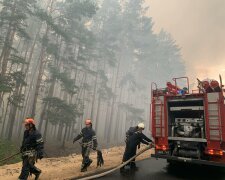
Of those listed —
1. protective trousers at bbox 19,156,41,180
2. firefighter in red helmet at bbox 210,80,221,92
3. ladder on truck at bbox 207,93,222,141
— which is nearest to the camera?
protective trousers at bbox 19,156,41,180

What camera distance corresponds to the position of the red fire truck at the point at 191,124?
8758 mm

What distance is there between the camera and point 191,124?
33.3ft

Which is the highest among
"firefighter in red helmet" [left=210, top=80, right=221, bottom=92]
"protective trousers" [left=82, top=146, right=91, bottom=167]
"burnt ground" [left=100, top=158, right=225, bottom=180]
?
"firefighter in red helmet" [left=210, top=80, right=221, bottom=92]

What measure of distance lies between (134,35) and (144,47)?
10.5 feet

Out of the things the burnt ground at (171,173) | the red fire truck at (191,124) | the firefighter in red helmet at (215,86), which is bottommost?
the burnt ground at (171,173)

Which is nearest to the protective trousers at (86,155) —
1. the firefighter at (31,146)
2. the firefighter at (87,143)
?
the firefighter at (87,143)

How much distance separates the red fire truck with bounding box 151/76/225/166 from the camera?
8.76 m

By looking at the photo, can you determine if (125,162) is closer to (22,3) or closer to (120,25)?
(22,3)

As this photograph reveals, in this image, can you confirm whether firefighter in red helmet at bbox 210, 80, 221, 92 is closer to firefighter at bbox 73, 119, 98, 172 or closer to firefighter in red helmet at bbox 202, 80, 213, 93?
firefighter in red helmet at bbox 202, 80, 213, 93

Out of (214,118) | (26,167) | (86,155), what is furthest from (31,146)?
(214,118)

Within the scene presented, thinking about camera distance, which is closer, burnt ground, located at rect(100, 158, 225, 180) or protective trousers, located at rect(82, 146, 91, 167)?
burnt ground, located at rect(100, 158, 225, 180)

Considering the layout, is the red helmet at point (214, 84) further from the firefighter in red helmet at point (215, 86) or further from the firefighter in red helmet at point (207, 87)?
the firefighter in red helmet at point (207, 87)

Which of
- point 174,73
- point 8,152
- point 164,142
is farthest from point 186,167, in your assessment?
point 174,73

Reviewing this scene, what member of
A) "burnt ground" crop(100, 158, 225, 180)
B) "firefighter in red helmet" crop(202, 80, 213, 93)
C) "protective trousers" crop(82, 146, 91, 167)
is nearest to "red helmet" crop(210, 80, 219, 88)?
"firefighter in red helmet" crop(202, 80, 213, 93)
